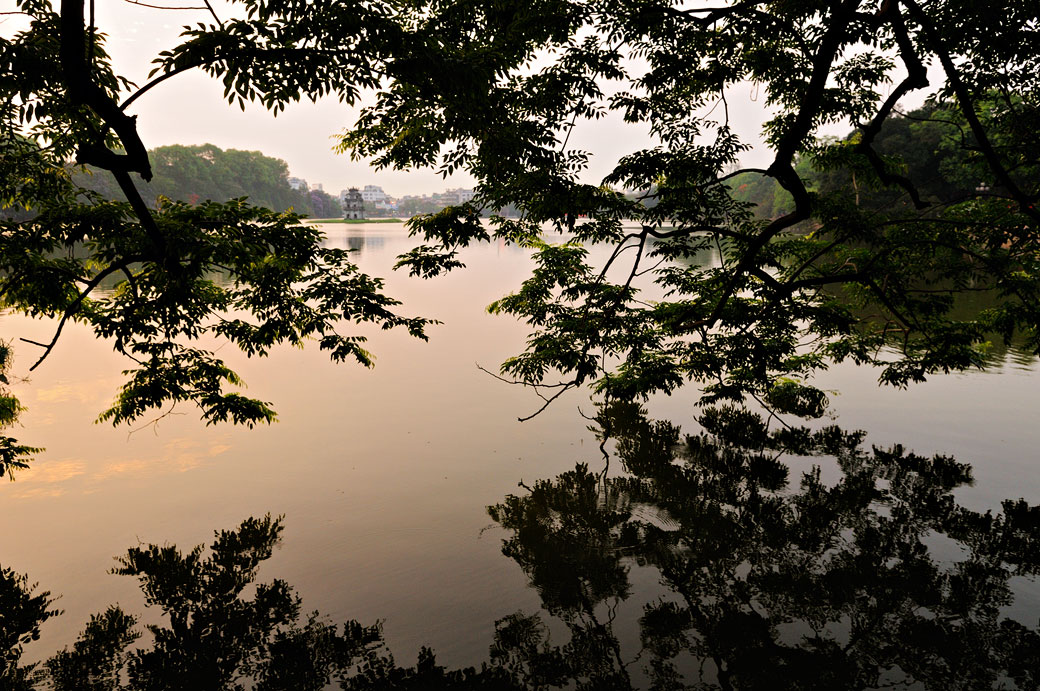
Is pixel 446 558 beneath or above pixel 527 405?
beneath

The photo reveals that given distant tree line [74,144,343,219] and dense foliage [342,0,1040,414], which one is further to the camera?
distant tree line [74,144,343,219]

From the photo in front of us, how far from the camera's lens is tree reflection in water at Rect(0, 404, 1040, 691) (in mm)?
7445

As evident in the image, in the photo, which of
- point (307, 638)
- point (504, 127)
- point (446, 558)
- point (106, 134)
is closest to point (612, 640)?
point (446, 558)

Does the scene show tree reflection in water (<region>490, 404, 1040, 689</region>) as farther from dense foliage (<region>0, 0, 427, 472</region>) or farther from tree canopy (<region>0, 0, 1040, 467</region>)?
dense foliage (<region>0, 0, 427, 472</region>)

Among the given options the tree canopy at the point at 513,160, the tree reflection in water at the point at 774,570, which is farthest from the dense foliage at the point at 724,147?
the tree reflection in water at the point at 774,570

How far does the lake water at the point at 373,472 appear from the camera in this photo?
903cm

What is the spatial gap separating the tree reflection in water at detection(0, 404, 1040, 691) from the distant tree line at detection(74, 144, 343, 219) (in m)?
97.7

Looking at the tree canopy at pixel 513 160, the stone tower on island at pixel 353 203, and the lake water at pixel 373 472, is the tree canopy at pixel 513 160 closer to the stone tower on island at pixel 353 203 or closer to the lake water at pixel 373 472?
the lake water at pixel 373 472

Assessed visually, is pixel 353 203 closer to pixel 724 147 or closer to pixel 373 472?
pixel 373 472

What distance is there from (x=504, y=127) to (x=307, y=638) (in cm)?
769

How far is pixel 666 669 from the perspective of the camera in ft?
24.7

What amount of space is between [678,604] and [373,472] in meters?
7.05

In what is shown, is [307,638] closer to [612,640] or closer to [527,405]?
[612,640]

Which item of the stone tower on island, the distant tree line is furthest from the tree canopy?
the stone tower on island
